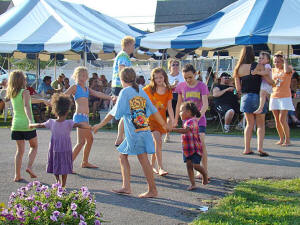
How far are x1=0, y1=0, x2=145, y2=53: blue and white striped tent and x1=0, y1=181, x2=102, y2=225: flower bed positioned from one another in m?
9.13

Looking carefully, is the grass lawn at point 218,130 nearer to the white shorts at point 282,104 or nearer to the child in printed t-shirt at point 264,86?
the white shorts at point 282,104

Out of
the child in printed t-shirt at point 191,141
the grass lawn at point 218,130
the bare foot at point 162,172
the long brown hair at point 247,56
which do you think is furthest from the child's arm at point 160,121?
the grass lawn at point 218,130

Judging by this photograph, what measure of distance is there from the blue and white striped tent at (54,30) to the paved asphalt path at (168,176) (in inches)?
140

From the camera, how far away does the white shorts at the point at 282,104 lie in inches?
336

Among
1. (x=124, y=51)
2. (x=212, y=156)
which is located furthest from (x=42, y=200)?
(x=212, y=156)

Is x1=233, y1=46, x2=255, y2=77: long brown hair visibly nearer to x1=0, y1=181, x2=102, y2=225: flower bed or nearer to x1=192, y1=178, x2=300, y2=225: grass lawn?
x1=192, y1=178, x2=300, y2=225: grass lawn

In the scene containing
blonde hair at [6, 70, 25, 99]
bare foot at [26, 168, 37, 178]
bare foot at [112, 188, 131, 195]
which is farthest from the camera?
bare foot at [26, 168, 37, 178]

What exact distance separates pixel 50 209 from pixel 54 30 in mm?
10927

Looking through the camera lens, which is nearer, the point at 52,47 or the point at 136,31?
the point at 52,47

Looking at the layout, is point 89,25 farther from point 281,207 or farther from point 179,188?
point 281,207

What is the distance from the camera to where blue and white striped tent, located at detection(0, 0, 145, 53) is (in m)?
12.2

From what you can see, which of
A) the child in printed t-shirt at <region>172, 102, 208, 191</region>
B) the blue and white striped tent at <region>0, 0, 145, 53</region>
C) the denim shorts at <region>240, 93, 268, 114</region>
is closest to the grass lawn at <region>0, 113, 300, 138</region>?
the blue and white striped tent at <region>0, 0, 145, 53</region>

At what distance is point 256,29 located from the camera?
11.0 m

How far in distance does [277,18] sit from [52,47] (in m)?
6.59
